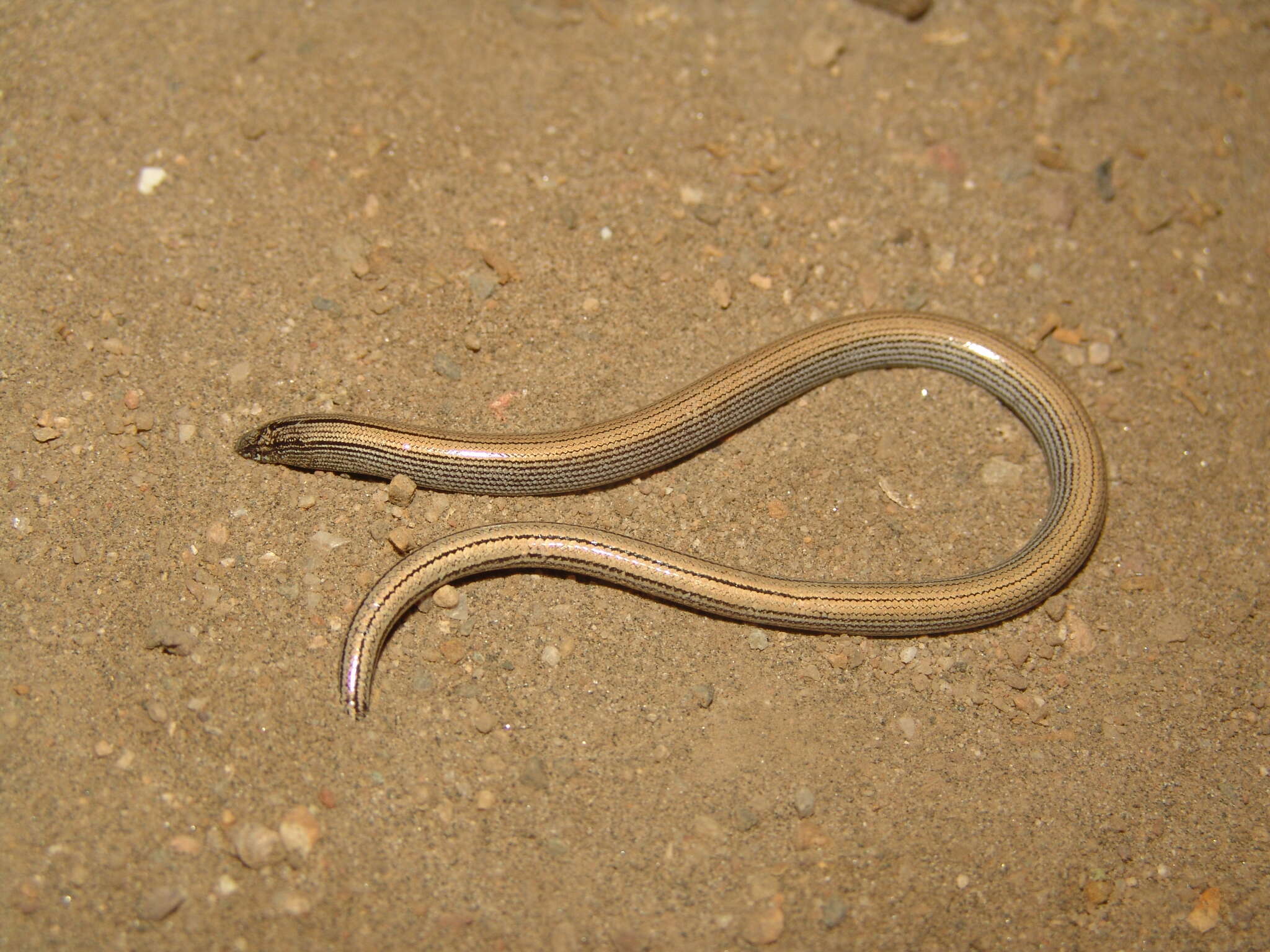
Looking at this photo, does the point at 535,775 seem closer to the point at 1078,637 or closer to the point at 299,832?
the point at 299,832

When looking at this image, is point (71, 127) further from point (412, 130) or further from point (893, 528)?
point (893, 528)

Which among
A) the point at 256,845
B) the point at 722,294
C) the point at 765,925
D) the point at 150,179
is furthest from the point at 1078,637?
the point at 150,179

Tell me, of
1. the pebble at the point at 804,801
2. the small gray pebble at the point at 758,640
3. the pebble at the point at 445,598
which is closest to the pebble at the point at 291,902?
the pebble at the point at 445,598

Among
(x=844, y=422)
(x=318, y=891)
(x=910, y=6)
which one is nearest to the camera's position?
(x=318, y=891)

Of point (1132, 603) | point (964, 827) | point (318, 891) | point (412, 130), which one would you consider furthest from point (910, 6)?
point (318, 891)

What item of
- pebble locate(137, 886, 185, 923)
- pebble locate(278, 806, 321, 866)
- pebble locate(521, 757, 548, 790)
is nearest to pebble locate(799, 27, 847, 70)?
pebble locate(521, 757, 548, 790)

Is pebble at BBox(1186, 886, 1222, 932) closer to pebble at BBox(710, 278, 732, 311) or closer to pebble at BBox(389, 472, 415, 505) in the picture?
Answer: pebble at BBox(710, 278, 732, 311)

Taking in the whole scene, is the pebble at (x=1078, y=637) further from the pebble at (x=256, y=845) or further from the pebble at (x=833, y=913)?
the pebble at (x=256, y=845)
